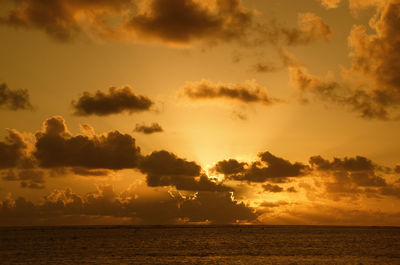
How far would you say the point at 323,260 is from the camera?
10331 cm

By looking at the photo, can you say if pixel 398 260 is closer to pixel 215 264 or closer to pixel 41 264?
pixel 215 264

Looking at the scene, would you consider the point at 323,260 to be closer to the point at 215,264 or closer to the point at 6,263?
the point at 215,264

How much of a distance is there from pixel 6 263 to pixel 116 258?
24.0 meters

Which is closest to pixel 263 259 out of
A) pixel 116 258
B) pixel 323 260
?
pixel 323 260

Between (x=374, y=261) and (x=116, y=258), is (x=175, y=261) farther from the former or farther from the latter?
(x=374, y=261)

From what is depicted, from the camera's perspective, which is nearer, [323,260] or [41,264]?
[41,264]

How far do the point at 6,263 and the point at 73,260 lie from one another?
1411 centimetres

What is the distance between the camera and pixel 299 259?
106 m

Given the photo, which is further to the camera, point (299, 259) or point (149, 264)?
point (299, 259)

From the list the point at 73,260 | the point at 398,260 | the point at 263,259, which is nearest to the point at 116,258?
the point at 73,260

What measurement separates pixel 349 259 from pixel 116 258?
5488 cm

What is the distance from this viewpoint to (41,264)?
316 feet

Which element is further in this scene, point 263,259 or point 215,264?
point 263,259

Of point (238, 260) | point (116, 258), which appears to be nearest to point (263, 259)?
point (238, 260)
